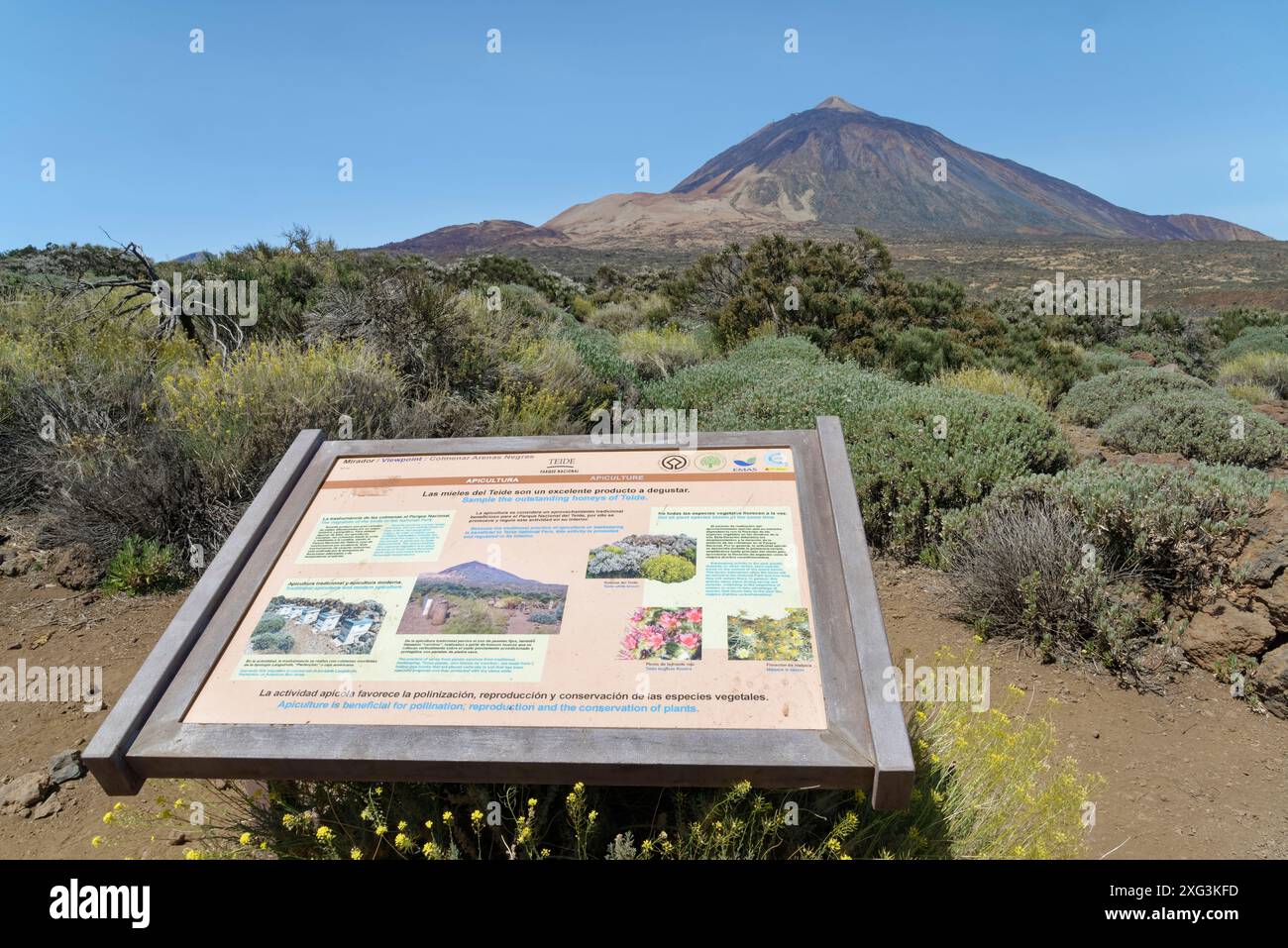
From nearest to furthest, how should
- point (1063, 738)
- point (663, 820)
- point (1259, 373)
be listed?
point (663, 820), point (1063, 738), point (1259, 373)

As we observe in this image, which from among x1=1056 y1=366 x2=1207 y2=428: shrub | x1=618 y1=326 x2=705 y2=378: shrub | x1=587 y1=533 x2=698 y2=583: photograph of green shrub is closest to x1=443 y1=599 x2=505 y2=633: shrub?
A: x1=587 y1=533 x2=698 y2=583: photograph of green shrub

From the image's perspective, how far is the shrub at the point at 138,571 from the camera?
15.0 feet

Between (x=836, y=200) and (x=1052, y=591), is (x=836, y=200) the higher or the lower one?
the higher one

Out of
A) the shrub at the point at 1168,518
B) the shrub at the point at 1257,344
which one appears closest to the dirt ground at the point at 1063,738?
the shrub at the point at 1168,518

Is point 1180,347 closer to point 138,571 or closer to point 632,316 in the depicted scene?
point 632,316

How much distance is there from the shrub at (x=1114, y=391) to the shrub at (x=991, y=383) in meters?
0.36

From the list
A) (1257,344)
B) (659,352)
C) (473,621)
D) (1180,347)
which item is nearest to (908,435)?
(473,621)

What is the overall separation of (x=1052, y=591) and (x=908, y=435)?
1.78 metres

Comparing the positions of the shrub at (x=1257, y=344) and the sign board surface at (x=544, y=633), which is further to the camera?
the shrub at (x=1257, y=344)

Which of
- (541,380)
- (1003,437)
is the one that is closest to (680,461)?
(1003,437)

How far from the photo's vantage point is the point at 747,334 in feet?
37.9

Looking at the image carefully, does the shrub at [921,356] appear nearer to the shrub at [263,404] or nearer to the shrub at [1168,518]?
the shrub at [1168,518]

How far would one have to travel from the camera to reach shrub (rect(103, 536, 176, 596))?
4566mm

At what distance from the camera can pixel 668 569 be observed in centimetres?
242
